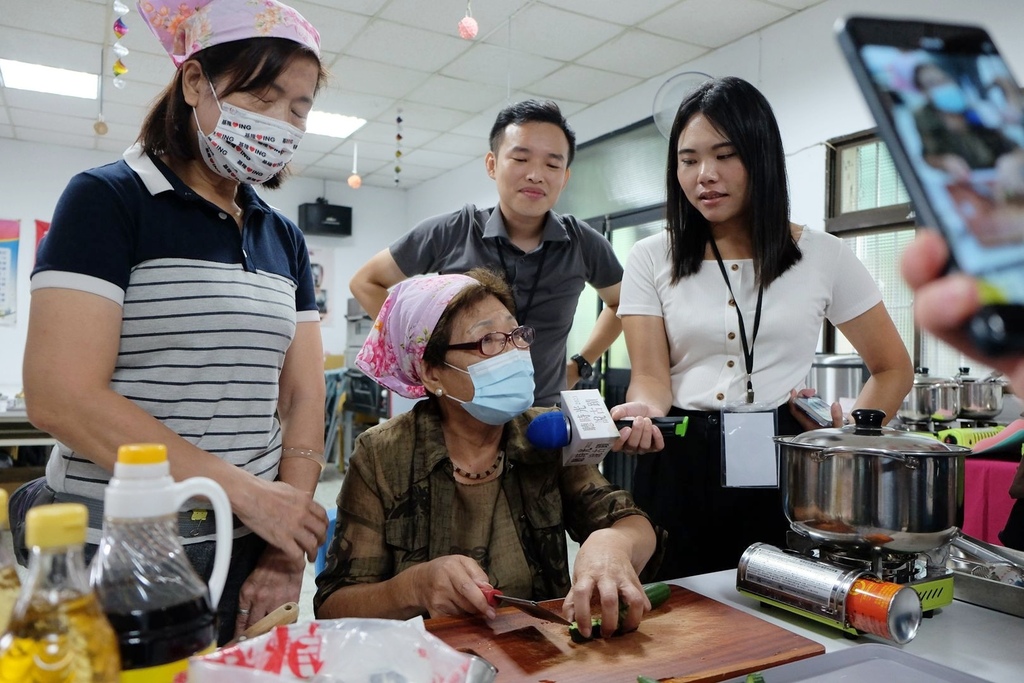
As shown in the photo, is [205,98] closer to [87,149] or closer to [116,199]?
[116,199]

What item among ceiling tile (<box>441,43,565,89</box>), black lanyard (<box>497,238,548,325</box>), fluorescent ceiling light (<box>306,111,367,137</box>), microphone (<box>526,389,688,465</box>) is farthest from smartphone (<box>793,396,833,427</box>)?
fluorescent ceiling light (<box>306,111,367,137</box>)

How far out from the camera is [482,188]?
741 centimetres

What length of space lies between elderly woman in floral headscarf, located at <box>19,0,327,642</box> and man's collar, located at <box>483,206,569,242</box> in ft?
2.61

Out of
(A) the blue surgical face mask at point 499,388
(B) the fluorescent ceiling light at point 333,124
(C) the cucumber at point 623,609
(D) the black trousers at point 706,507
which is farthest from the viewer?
(B) the fluorescent ceiling light at point 333,124

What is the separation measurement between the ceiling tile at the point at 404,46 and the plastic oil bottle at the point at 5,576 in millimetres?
4225

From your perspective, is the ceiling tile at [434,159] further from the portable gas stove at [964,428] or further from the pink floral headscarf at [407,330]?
the pink floral headscarf at [407,330]

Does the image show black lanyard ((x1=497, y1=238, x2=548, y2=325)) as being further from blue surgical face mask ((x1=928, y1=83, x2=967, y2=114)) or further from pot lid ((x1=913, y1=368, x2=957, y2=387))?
pot lid ((x1=913, y1=368, x2=957, y2=387))

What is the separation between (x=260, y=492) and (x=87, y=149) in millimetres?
7403

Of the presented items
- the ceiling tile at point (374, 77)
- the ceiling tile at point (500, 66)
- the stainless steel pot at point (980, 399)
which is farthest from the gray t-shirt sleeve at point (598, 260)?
the ceiling tile at point (374, 77)

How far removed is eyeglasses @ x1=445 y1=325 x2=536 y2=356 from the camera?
1431 mm

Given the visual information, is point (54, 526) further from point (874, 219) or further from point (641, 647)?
point (874, 219)

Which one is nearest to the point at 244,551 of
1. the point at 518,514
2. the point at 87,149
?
the point at 518,514

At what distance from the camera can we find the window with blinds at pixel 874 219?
362 cm

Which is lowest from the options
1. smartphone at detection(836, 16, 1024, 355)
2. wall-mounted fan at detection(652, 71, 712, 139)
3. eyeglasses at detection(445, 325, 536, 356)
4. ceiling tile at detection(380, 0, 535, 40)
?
eyeglasses at detection(445, 325, 536, 356)
